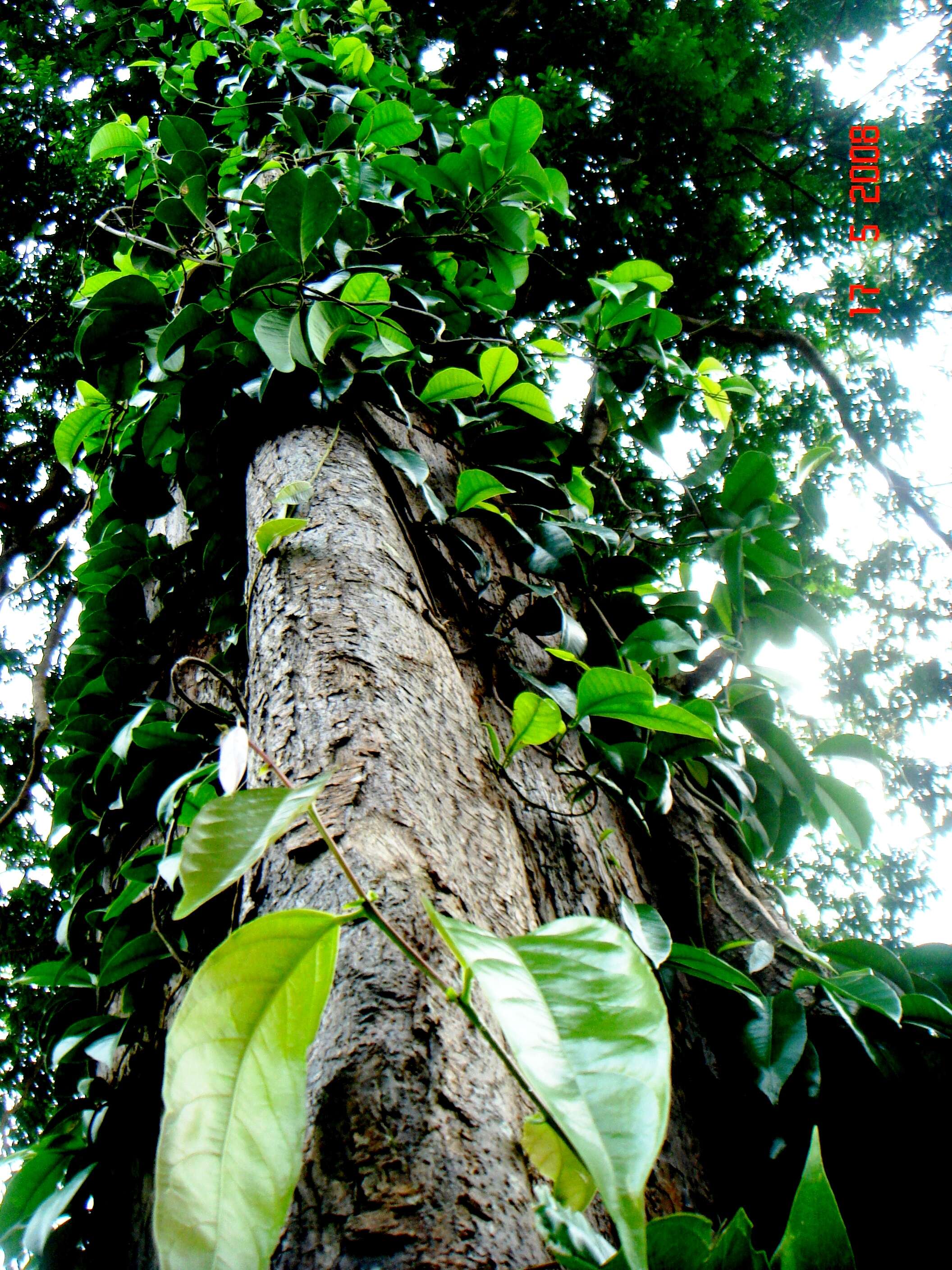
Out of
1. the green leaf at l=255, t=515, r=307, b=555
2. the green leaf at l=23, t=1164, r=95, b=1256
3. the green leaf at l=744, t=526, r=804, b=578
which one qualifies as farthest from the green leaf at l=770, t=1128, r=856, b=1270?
the green leaf at l=744, t=526, r=804, b=578

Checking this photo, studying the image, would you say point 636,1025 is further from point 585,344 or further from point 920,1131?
point 585,344

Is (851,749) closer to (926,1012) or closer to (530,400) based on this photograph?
(926,1012)

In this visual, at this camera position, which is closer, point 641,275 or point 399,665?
point 399,665

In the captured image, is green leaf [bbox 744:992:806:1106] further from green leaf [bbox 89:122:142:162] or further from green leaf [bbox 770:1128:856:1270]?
green leaf [bbox 89:122:142:162]

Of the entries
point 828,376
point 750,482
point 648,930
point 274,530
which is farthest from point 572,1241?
point 828,376

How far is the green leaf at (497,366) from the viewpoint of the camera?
4.08 feet

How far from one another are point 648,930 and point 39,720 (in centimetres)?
164

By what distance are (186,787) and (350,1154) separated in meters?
0.66

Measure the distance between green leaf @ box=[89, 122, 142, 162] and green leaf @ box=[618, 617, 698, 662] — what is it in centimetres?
163

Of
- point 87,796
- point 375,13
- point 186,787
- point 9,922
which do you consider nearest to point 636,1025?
point 186,787

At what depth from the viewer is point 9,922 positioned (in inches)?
87.6

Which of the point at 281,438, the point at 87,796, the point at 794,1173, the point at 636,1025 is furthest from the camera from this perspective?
the point at 87,796

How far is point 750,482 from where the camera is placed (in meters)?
1.27

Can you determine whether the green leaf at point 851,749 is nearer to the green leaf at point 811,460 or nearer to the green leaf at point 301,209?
the green leaf at point 811,460
